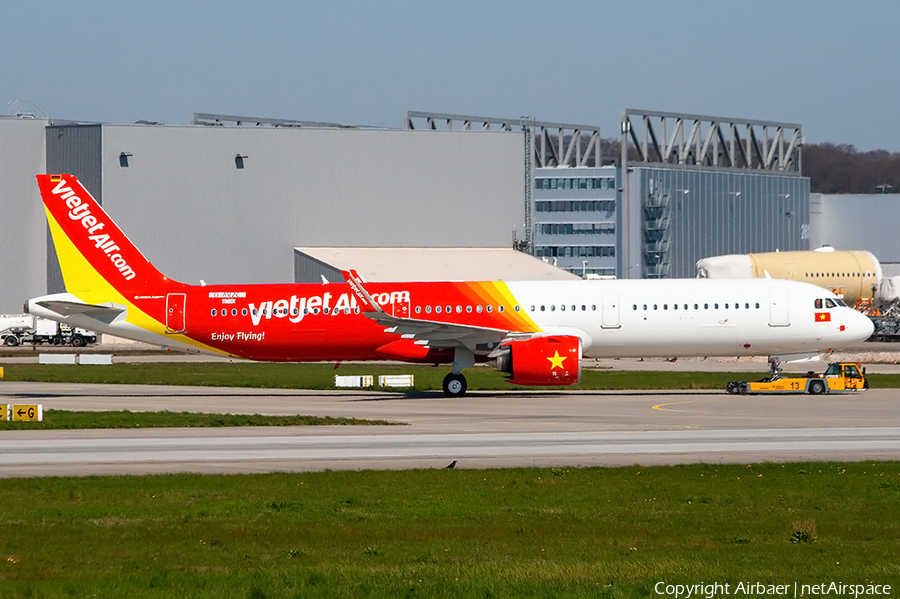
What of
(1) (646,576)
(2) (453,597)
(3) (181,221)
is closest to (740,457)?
(1) (646,576)

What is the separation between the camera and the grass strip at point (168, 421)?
3344 centimetres

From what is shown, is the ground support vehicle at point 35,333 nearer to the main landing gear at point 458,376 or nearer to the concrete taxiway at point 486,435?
the concrete taxiway at point 486,435

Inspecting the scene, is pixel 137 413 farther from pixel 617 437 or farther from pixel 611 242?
pixel 611 242

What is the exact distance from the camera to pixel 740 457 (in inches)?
1003

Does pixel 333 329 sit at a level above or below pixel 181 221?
below

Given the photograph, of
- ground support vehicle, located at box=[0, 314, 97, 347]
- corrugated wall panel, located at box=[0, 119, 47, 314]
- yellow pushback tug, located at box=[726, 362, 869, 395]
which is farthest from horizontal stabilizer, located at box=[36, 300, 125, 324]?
corrugated wall panel, located at box=[0, 119, 47, 314]

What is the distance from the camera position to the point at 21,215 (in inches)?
3880

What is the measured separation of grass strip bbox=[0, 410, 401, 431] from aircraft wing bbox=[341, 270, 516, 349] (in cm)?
819

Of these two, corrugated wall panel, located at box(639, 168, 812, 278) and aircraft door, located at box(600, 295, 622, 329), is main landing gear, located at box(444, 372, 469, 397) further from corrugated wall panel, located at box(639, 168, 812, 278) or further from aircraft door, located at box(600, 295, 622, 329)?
corrugated wall panel, located at box(639, 168, 812, 278)

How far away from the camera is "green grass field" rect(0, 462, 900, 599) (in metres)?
13.7

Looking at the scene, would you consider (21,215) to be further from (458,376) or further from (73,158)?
(458,376)

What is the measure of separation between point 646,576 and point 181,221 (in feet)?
281

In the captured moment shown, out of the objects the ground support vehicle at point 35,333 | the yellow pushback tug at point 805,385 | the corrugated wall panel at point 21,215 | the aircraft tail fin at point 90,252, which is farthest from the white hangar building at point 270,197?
the yellow pushback tug at point 805,385

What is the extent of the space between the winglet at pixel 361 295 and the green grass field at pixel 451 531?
19733 mm
